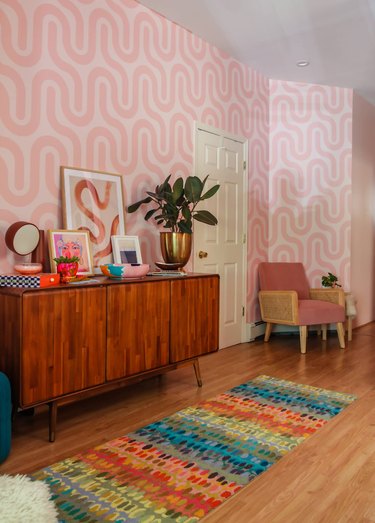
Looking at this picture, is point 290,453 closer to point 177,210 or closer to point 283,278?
point 177,210

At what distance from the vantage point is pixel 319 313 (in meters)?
4.50

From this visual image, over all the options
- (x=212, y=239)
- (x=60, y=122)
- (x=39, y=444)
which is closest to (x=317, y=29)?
(x=212, y=239)

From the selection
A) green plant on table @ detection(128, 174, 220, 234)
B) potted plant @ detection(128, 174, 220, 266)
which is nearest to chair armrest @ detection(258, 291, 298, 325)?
green plant on table @ detection(128, 174, 220, 234)

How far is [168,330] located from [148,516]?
4.57ft

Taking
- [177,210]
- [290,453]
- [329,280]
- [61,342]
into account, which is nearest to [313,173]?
[329,280]

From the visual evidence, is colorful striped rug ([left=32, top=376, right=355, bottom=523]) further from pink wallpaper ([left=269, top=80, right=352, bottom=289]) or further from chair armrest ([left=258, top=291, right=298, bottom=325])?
pink wallpaper ([left=269, top=80, right=352, bottom=289])

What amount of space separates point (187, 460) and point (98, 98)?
239cm

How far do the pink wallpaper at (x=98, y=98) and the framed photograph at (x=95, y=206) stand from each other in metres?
0.06

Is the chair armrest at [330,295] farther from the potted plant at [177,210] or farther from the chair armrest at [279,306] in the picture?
the potted plant at [177,210]

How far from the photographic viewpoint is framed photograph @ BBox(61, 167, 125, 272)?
3.00 m

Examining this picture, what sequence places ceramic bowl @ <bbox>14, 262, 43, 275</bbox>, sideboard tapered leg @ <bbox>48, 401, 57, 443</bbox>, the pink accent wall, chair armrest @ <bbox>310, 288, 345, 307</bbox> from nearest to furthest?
sideboard tapered leg @ <bbox>48, 401, 57, 443</bbox> < ceramic bowl @ <bbox>14, 262, 43, 275</bbox> < chair armrest @ <bbox>310, 288, 345, 307</bbox> < the pink accent wall

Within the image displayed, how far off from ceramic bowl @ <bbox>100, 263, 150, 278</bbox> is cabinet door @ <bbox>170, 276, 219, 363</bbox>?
230mm

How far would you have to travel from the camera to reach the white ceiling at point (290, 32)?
354 cm

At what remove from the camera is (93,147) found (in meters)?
3.20
